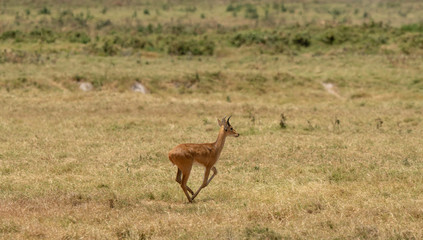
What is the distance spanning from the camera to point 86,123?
1867 centimetres

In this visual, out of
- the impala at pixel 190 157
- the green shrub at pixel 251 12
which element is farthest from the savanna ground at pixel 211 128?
the green shrub at pixel 251 12

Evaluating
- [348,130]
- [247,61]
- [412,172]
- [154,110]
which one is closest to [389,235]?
[412,172]

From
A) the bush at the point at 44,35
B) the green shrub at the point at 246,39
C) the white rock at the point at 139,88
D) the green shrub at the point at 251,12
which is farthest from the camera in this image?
the green shrub at the point at 251,12

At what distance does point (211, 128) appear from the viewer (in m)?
18.4

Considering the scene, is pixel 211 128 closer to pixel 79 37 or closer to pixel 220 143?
pixel 220 143

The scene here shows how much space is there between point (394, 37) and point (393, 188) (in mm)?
30678

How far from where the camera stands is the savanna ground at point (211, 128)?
8.69m

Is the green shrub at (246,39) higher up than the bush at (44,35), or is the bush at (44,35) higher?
the bush at (44,35)

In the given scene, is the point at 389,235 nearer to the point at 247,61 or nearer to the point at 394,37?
the point at 247,61

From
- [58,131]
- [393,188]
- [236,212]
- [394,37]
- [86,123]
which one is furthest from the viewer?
[394,37]

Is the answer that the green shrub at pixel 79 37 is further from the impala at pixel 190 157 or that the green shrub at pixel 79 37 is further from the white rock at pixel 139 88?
the impala at pixel 190 157

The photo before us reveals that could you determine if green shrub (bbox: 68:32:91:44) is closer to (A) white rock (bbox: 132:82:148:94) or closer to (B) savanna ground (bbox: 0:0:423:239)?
(B) savanna ground (bbox: 0:0:423:239)

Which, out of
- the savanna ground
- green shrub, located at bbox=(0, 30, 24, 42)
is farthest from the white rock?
green shrub, located at bbox=(0, 30, 24, 42)

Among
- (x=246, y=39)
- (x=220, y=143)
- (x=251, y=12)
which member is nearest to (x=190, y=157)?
(x=220, y=143)
